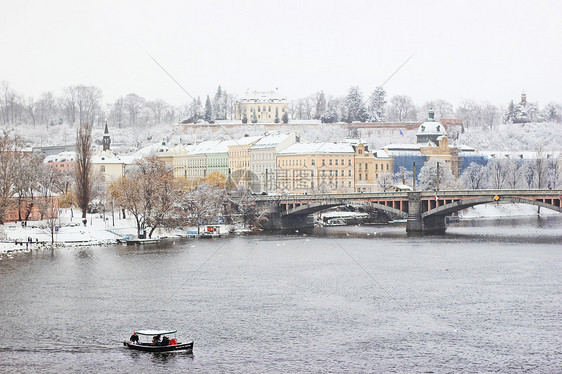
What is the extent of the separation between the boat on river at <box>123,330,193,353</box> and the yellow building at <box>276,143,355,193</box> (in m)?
79.8

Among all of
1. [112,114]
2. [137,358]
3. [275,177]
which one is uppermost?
[112,114]

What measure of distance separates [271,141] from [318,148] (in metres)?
8.96

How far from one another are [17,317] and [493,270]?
2427 cm

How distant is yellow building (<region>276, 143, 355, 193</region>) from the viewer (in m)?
116

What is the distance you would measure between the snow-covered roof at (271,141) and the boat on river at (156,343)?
89.8 meters

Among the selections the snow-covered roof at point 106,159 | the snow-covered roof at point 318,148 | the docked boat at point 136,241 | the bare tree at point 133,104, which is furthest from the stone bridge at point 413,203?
the bare tree at point 133,104

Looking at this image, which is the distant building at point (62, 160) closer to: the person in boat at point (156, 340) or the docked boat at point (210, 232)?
the docked boat at point (210, 232)

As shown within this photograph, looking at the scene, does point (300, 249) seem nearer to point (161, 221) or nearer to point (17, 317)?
point (161, 221)

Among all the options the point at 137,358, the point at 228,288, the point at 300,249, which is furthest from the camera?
the point at 300,249

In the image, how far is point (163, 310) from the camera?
3978 cm

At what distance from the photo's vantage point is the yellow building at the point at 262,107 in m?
173

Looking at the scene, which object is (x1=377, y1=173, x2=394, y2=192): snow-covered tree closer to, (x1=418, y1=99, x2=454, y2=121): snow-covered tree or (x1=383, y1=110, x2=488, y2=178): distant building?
(x1=383, y1=110, x2=488, y2=178): distant building

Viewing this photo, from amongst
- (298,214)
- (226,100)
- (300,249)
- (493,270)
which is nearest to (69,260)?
(300,249)

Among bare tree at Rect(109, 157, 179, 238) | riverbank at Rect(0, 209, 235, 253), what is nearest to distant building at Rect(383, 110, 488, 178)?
riverbank at Rect(0, 209, 235, 253)
